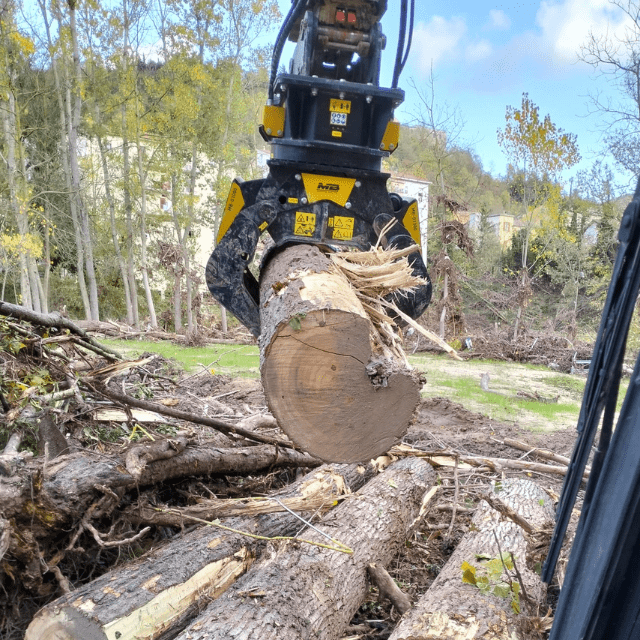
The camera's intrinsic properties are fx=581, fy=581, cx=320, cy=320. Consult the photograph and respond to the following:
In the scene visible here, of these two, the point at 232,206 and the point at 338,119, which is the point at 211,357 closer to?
the point at 232,206

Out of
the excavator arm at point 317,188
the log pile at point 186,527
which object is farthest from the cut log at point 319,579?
the excavator arm at point 317,188

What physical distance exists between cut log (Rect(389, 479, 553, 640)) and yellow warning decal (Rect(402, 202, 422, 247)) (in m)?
1.94

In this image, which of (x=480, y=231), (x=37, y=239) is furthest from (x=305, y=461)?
(x=480, y=231)

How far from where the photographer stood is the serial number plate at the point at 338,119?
13.0ft

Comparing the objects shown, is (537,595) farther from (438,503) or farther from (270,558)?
(438,503)

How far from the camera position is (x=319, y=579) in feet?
9.57

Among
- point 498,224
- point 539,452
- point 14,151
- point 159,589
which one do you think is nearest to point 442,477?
point 539,452

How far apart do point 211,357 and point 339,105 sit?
9.67m

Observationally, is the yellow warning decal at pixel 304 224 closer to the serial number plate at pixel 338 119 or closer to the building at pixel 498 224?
the serial number plate at pixel 338 119

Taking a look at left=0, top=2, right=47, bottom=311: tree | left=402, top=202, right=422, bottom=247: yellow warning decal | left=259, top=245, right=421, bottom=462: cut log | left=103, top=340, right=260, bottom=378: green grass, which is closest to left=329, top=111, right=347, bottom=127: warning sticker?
left=402, top=202, right=422, bottom=247: yellow warning decal

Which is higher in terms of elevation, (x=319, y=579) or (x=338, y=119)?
(x=338, y=119)

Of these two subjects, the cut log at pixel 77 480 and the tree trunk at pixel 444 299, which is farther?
the tree trunk at pixel 444 299

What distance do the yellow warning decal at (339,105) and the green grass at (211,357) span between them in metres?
4.95

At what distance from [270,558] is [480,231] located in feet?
89.7
